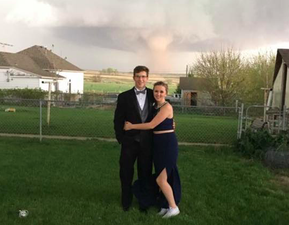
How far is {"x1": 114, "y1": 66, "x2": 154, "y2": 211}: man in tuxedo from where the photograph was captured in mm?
4766

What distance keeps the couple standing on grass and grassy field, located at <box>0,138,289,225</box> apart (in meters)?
0.29

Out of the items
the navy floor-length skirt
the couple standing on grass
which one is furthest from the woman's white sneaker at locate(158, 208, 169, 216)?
the navy floor-length skirt

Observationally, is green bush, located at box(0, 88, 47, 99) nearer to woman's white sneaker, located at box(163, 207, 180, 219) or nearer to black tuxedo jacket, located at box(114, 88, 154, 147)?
black tuxedo jacket, located at box(114, 88, 154, 147)

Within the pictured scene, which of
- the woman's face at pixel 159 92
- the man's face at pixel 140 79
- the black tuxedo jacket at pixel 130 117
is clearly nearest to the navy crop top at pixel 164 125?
the black tuxedo jacket at pixel 130 117

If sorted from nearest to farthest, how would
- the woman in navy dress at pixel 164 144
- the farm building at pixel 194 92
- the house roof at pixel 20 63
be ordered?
the woman in navy dress at pixel 164 144, the farm building at pixel 194 92, the house roof at pixel 20 63

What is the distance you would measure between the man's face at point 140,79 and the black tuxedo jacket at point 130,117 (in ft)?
0.41

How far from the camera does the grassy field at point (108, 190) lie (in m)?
4.71

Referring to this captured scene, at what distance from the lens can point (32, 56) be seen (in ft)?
173

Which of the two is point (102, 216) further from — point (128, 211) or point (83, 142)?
point (83, 142)

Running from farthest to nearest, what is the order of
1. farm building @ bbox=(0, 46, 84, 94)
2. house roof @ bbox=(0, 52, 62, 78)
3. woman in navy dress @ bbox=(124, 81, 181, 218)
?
house roof @ bbox=(0, 52, 62, 78) → farm building @ bbox=(0, 46, 84, 94) → woman in navy dress @ bbox=(124, 81, 181, 218)

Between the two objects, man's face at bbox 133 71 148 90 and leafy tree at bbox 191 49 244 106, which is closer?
man's face at bbox 133 71 148 90

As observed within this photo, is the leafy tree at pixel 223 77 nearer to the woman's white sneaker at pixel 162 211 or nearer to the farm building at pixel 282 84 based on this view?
the farm building at pixel 282 84

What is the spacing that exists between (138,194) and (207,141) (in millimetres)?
7528

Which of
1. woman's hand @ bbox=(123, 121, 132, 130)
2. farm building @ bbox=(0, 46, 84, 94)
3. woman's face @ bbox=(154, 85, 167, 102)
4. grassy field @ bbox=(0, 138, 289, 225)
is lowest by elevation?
grassy field @ bbox=(0, 138, 289, 225)
